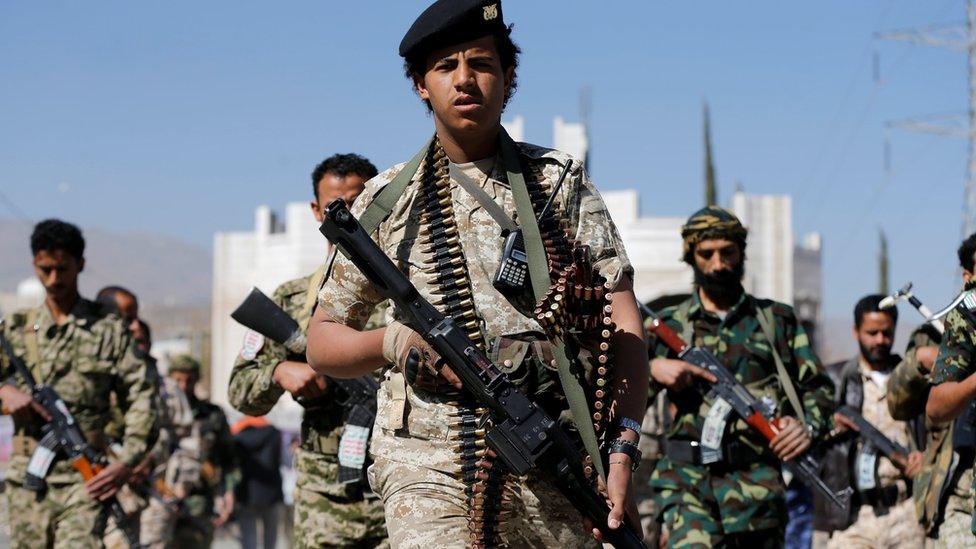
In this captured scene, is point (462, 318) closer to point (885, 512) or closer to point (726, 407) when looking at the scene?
point (726, 407)

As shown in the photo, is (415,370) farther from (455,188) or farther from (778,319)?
(778,319)

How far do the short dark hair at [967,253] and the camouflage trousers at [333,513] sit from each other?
2.90 meters

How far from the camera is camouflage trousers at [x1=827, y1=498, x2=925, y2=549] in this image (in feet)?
34.7

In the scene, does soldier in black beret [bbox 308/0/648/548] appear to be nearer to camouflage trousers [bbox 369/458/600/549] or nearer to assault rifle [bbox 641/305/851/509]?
camouflage trousers [bbox 369/458/600/549]

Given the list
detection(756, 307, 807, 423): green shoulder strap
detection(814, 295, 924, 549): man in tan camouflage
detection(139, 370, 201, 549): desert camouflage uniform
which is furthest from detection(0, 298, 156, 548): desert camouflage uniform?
detection(814, 295, 924, 549): man in tan camouflage

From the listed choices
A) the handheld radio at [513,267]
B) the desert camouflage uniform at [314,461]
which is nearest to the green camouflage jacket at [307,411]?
the desert camouflage uniform at [314,461]

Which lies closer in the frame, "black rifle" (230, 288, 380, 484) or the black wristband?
the black wristband

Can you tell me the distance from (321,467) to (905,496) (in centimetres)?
464

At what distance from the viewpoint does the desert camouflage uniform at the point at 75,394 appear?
9.23 metres

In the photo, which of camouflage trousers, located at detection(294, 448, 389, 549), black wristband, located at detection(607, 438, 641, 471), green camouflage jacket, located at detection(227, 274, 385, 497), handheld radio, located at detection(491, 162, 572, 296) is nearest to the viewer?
black wristband, located at detection(607, 438, 641, 471)

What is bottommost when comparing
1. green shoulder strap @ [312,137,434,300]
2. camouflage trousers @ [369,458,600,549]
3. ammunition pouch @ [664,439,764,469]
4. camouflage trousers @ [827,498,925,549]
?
camouflage trousers @ [827,498,925,549]

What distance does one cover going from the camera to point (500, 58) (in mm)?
4988

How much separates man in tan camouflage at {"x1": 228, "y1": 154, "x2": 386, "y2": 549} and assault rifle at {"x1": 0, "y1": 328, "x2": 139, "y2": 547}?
5.05 feet

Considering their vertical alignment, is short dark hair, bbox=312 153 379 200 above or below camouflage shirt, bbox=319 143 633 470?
above
